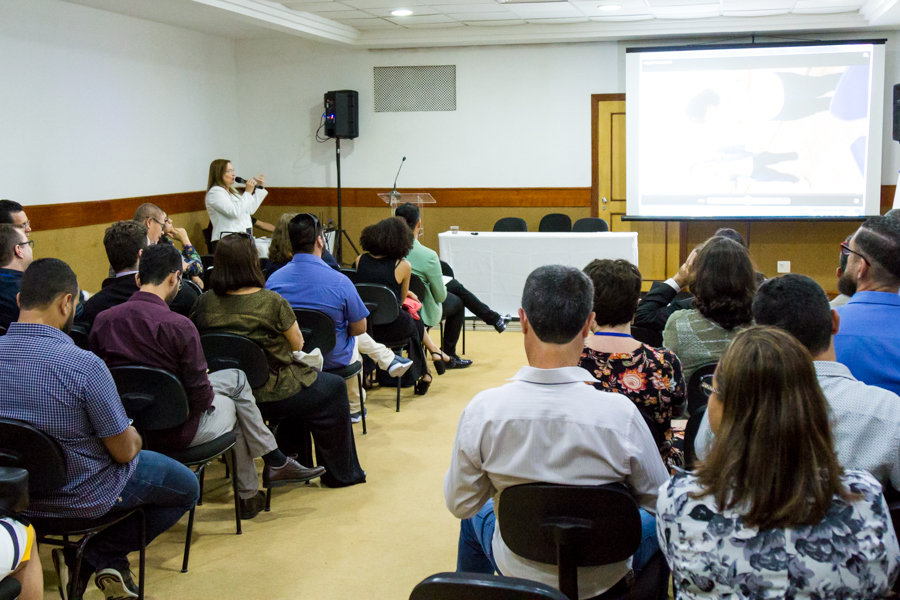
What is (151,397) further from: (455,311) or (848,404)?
(455,311)

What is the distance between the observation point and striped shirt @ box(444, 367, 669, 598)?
1629 millimetres

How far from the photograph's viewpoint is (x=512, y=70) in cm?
821

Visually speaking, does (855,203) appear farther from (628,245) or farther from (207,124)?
(207,124)

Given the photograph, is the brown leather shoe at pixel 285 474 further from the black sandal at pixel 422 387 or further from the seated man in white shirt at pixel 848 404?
the seated man in white shirt at pixel 848 404

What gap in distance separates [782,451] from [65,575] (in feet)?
7.45

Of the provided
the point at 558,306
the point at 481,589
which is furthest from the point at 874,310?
the point at 481,589

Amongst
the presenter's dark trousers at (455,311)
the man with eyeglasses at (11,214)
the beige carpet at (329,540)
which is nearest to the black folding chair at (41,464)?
the beige carpet at (329,540)

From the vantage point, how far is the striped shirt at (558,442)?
1.63 meters

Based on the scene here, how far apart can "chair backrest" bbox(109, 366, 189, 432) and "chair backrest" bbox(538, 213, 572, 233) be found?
5.69 m

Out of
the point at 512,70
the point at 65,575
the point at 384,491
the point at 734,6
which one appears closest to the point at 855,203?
the point at 734,6

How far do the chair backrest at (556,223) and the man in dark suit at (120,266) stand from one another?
5.12 meters

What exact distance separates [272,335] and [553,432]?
175 cm

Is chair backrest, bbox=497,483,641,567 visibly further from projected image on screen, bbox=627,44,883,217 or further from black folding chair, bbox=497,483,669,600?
projected image on screen, bbox=627,44,883,217

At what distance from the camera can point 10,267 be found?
3.12 metres
